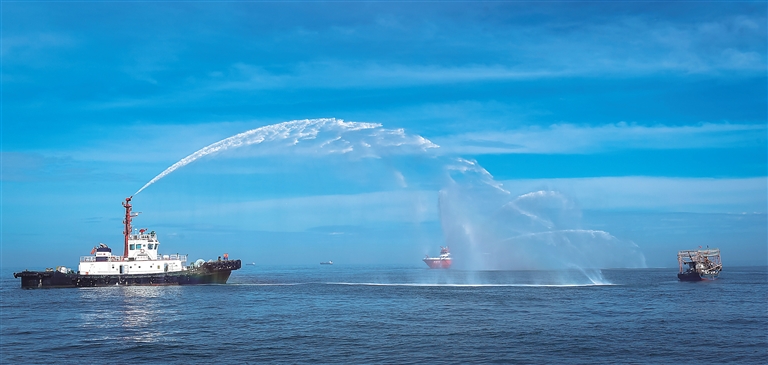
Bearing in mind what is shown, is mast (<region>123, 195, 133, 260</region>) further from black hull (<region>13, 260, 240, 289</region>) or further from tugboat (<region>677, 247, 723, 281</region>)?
tugboat (<region>677, 247, 723, 281</region>)

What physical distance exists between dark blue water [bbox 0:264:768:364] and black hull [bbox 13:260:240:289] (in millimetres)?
16592

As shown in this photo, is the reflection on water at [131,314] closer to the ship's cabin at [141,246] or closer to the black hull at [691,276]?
the ship's cabin at [141,246]

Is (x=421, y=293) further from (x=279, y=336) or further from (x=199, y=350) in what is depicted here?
(x=199, y=350)

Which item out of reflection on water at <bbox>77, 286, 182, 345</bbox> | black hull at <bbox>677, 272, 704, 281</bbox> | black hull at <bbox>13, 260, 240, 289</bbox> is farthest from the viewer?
black hull at <bbox>677, 272, 704, 281</bbox>

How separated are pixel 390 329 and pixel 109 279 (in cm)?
5715

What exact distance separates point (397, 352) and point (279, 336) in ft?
31.0

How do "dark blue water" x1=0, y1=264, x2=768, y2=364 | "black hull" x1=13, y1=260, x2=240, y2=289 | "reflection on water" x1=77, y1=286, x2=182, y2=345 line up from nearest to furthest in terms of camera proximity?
"dark blue water" x1=0, y1=264, x2=768, y2=364, "reflection on water" x1=77, y1=286, x2=182, y2=345, "black hull" x1=13, y1=260, x2=240, y2=289

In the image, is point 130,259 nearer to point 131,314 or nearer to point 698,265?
point 131,314

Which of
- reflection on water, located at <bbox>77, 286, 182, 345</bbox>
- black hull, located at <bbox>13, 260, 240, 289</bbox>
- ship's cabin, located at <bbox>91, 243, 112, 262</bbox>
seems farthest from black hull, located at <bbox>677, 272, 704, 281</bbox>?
ship's cabin, located at <bbox>91, 243, 112, 262</bbox>

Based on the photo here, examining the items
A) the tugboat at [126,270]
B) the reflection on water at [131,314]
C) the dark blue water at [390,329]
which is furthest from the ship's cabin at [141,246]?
the dark blue water at [390,329]

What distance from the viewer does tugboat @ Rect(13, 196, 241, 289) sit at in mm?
80688

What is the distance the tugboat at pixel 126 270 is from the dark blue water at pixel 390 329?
661 inches

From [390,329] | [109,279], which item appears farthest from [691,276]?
[109,279]

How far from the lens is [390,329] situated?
38.9 m
